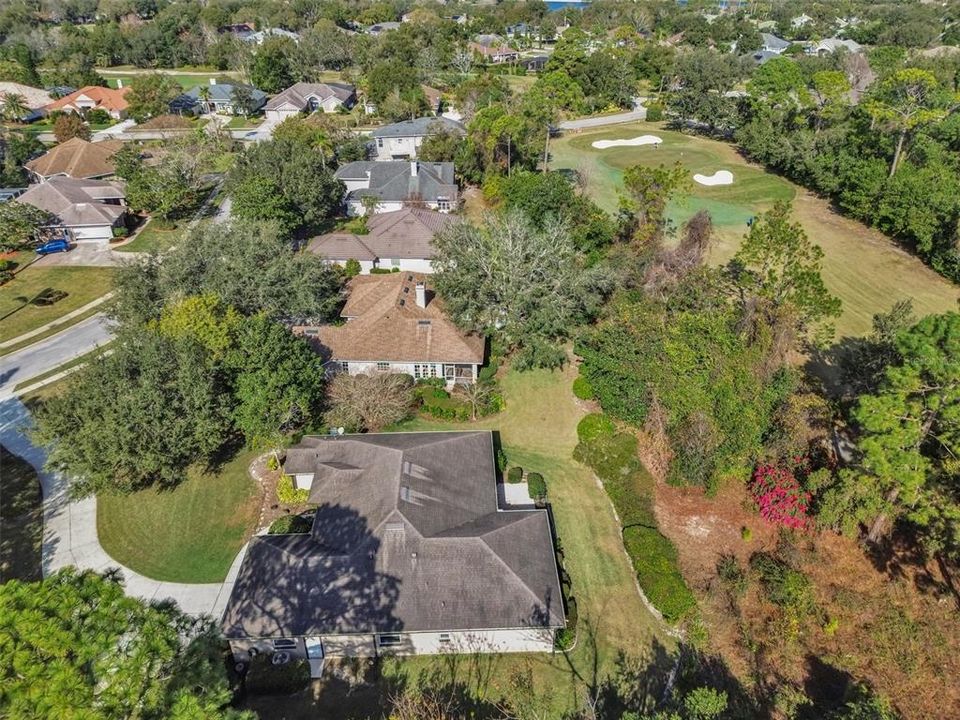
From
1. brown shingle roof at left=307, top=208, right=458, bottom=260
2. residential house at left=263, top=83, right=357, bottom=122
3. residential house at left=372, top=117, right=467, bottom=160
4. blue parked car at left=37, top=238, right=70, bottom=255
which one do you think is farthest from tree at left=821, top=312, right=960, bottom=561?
residential house at left=263, top=83, right=357, bottom=122

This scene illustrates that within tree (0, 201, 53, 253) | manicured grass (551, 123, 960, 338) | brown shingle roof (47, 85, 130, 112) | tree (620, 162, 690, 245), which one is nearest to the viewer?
tree (620, 162, 690, 245)

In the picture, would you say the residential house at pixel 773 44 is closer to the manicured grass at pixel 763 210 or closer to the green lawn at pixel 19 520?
the manicured grass at pixel 763 210

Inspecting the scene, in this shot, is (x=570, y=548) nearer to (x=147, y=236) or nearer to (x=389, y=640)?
(x=389, y=640)

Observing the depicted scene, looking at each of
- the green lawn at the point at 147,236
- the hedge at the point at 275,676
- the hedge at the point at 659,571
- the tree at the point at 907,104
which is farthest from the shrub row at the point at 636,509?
the tree at the point at 907,104

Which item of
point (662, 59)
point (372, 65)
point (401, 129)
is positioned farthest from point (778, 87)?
point (372, 65)

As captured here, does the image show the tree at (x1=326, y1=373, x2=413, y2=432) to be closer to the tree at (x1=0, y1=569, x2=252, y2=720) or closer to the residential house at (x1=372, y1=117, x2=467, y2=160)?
the tree at (x1=0, y1=569, x2=252, y2=720)

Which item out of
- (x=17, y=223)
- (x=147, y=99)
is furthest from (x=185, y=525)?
(x=147, y=99)

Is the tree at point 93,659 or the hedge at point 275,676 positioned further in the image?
the hedge at point 275,676
